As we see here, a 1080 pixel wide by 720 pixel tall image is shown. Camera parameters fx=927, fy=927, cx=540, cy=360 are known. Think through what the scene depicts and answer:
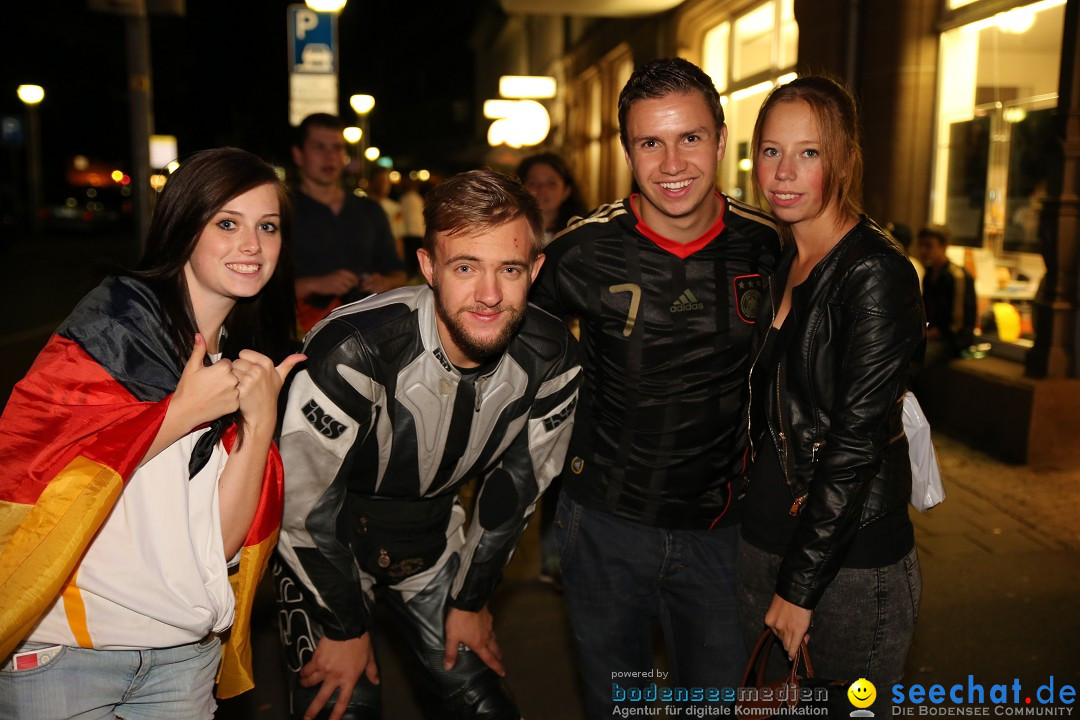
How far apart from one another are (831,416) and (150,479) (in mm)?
1657

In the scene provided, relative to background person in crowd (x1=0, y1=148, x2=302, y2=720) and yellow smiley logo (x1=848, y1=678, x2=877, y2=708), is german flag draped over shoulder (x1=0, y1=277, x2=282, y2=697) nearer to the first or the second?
background person in crowd (x1=0, y1=148, x2=302, y2=720)

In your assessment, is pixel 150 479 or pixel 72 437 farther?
pixel 150 479

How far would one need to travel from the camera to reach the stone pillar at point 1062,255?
6465mm

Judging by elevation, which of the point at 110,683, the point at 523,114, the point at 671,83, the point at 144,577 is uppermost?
the point at 523,114

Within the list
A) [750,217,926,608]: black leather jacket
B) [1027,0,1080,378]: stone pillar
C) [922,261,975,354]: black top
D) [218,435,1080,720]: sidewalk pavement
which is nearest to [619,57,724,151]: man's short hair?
[750,217,926,608]: black leather jacket

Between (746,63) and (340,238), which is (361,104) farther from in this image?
(340,238)

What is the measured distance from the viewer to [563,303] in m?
3.02

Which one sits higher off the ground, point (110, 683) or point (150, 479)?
point (150, 479)

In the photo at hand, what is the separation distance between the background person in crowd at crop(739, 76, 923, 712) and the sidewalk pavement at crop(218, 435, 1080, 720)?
1769 millimetres

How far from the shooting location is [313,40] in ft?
39.4

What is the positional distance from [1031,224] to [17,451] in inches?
303

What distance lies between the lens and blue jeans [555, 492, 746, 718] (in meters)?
2.88

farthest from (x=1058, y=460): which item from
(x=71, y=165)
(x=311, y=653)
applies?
(x=71, y=165)

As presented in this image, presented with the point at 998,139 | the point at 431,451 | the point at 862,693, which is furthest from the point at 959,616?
the point at 998,139
